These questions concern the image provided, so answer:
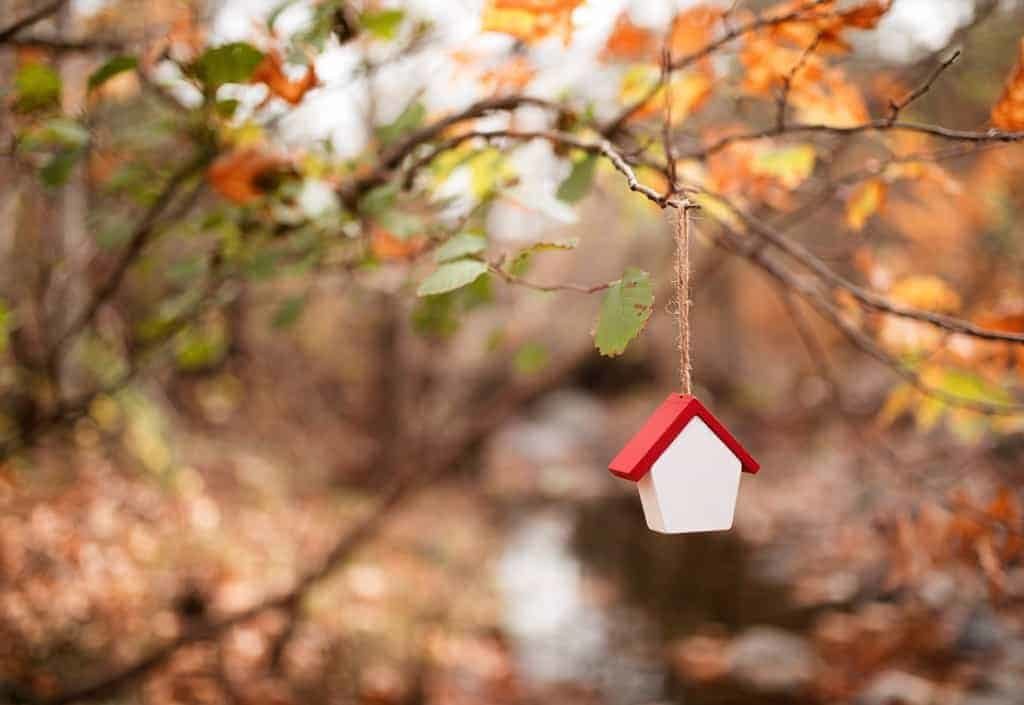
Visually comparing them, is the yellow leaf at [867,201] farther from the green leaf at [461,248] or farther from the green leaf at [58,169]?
the green leaf at [58,169]

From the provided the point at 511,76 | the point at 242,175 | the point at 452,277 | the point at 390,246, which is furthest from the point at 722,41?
the point at 242,175

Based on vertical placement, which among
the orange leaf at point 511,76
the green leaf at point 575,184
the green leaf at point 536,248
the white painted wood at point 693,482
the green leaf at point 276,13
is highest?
the orange leaf at point 511,76

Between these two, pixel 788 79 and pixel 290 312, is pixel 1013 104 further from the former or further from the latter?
pixel 290 312

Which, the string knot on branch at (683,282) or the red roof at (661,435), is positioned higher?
the string knot on branch at (683,282)

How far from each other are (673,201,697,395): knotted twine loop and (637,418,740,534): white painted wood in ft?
0.25

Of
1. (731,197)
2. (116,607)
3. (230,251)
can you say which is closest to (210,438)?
(116,607)

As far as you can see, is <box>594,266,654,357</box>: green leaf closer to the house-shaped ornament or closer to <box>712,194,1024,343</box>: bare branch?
the house-shaped ornament

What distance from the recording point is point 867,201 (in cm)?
157

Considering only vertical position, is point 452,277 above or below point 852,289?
below

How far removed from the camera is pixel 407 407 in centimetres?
752

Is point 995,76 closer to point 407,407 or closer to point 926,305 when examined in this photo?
point 926,305

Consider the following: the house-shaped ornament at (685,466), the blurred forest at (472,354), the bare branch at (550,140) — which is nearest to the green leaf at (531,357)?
the blurred forest at (472,354)

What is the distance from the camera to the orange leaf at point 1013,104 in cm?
113

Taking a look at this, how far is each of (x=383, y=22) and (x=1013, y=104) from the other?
3.61 ft
